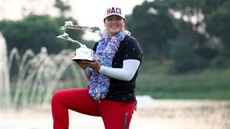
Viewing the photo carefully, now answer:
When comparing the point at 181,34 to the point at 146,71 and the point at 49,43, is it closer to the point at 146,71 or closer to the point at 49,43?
the point at 146,71

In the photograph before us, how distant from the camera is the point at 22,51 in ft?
132

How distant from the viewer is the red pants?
167 inches

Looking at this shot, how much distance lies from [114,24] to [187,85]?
99.2 ft

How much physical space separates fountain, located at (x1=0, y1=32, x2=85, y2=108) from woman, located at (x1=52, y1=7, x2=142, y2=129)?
18.2m

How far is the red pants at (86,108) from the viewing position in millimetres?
4250

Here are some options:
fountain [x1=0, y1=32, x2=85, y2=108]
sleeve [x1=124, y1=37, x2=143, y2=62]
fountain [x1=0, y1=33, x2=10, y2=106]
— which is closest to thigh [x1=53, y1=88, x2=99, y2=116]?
sleeve [x1=124, y1=37, x2=143, y2=62]

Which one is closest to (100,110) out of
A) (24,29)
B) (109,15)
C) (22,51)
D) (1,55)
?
(109,15)

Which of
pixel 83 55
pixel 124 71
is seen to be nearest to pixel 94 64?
pixel 83 55

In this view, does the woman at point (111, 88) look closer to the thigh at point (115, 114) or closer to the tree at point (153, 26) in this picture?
the thigh at point (115, 114)

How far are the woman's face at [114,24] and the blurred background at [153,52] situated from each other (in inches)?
693

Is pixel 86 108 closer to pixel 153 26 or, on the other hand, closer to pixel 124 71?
pixel 124 71

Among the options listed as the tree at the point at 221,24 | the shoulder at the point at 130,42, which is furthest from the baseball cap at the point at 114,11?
the tree at the point at 221,24

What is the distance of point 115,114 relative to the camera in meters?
4.32

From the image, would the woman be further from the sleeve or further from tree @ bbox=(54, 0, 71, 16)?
tree @ bbox=(54, 0, 71, 16)
